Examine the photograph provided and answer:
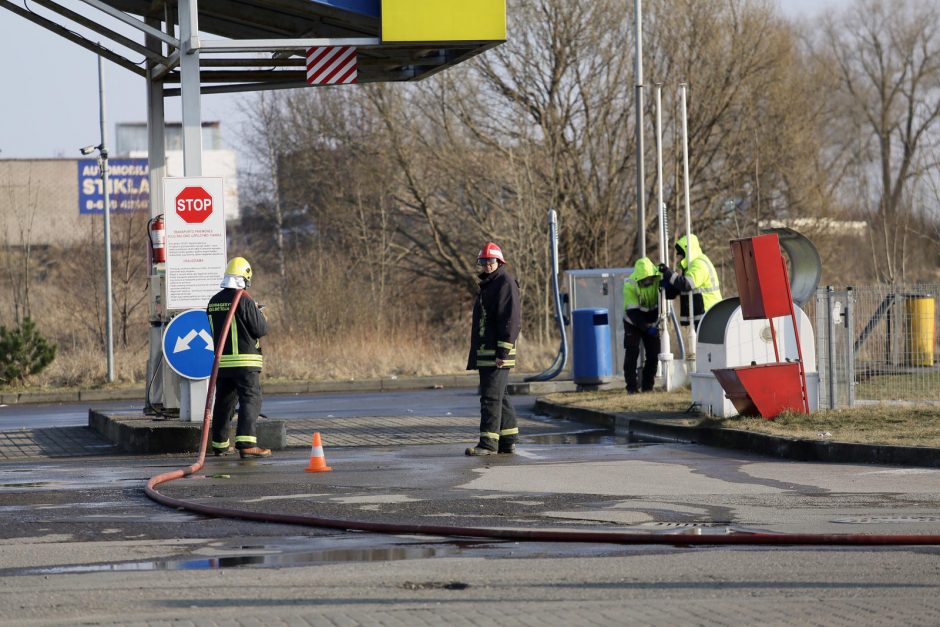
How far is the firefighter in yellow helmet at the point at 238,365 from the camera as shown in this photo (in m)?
12.9

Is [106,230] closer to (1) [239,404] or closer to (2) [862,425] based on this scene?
(1) [239,404]

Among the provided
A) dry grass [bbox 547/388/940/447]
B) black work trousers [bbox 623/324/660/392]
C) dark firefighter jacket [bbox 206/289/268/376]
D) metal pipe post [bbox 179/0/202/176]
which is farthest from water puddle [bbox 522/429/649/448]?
metal pipe post [bbox 179/0/202/176]

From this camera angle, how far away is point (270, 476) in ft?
36.9

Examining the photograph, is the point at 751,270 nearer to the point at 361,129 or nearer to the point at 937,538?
the point at 937,538

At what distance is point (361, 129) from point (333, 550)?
96.7 ft

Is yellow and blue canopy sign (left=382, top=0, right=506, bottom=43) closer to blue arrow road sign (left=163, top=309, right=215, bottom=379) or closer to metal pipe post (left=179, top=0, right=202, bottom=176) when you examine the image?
metal pipe post (left=179, top=0, right=202, bottom=176)

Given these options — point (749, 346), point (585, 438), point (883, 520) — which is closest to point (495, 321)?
point (585, 438)

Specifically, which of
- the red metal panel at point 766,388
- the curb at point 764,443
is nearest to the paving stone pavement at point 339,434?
the curb at point 764,443

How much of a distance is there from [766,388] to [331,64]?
5868mm

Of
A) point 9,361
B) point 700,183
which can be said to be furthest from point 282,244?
point 9,361

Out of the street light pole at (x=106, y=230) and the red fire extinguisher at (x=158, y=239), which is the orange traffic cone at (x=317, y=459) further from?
the street light pole at (x=106, y=230)

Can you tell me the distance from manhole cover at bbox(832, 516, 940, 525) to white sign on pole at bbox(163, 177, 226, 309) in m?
7.60

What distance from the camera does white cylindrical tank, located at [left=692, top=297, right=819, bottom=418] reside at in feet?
47.4

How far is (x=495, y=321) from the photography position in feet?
42.7
